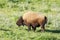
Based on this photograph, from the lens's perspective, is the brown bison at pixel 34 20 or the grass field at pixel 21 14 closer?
the grass field at pixel 21 14

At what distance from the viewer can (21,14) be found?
1794 centimetres

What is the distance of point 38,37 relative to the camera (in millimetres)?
12922

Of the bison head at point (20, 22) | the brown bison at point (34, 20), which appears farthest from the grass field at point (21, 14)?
the brown bison at point (34, 20)

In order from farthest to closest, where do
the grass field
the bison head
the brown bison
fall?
the bison head, the brown bison, the grass field

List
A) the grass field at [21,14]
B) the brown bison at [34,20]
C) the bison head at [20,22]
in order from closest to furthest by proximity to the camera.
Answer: the grass field at [21,14], the brown bison at [34,20], the bison head at [20,22]

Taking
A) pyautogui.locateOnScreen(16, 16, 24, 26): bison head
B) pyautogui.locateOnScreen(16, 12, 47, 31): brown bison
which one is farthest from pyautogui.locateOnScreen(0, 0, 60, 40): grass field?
pyautogui.locateOnScreen(16, 12, 47, 31): brown bison

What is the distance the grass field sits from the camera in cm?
1326

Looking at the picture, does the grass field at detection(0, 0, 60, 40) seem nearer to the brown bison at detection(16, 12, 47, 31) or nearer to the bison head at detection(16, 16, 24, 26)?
the bison head at detection(16, 16, 24, 26)

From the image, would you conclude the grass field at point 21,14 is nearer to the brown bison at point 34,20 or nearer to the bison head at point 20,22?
the bison head at point 20,22

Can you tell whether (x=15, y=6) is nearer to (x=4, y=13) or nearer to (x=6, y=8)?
(x=6, y=8)

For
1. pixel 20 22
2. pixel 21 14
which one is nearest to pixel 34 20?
pixel 20 22

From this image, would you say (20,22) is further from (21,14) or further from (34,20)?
(21,14)

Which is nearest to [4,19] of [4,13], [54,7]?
[4,13]

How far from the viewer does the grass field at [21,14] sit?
13.3 m
